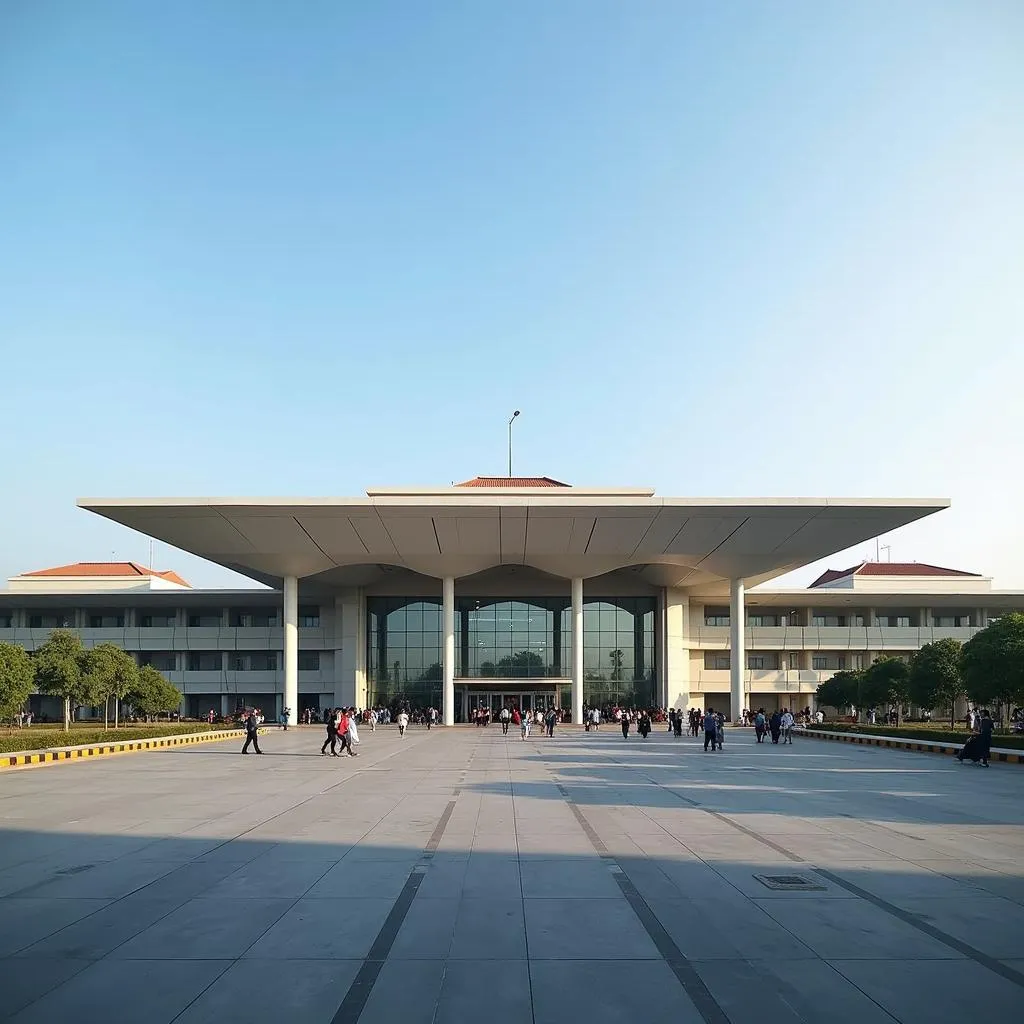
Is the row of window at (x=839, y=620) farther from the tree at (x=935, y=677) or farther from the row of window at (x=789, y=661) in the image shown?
the tree at (x=935, y=677)

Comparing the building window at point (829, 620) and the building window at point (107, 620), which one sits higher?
the building window at point (107, 620)

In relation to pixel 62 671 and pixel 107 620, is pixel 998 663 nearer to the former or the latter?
pixel 62 671

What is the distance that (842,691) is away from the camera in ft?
186

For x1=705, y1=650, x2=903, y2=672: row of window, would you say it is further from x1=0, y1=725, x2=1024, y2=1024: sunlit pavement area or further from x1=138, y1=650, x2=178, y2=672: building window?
x1=0, y1=725, x2=1024, y2=1024: sunlit pavement area

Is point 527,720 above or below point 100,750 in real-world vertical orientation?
below

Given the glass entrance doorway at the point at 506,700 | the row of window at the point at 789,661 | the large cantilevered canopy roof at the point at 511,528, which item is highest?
the large cantilevered canopy roof at the point at 511,528

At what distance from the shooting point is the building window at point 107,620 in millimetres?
69062

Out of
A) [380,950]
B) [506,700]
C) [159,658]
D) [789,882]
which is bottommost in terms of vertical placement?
[506,700]

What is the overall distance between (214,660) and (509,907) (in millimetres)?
64219

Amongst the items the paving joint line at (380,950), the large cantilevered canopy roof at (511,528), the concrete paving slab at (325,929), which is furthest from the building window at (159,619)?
the concrete paving slab at (325,929)

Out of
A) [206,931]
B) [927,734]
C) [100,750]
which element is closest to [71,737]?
[100,750]

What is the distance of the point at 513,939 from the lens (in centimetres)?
733

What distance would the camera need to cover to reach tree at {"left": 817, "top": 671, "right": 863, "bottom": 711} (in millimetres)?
55312

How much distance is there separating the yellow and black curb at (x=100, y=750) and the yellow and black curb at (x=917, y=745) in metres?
24.9
